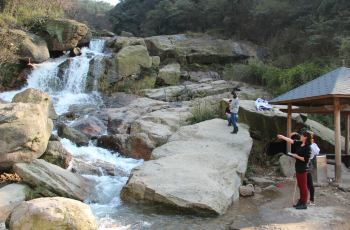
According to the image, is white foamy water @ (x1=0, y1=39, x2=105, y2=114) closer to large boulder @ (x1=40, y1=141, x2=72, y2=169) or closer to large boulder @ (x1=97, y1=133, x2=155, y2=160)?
large boulder @ (x1=97, y1=133, x2=155, y2=160)

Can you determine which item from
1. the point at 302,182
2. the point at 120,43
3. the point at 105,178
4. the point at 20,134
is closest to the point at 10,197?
the point at 20,134

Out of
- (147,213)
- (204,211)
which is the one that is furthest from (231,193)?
(147,213)

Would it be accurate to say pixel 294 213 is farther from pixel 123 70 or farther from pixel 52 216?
pixel 123 70

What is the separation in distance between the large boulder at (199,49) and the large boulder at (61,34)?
524 centimetres

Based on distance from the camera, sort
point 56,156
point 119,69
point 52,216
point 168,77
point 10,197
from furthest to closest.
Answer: point 168,77, point 119,69, point 56,156, point 10,197, point 52,216

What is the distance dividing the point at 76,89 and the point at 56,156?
34.1 ft

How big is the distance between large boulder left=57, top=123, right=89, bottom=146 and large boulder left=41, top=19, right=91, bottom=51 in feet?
35.0

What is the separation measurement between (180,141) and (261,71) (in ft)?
38.6

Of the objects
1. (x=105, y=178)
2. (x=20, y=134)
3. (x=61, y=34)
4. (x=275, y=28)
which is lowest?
(x=105, y=178)

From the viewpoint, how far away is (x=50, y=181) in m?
9.54

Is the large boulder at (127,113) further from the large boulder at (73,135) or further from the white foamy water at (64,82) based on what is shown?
the white foamy water at (64,82)

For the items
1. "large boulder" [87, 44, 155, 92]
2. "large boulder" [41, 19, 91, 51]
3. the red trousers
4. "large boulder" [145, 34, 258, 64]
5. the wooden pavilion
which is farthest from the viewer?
"large boulder" [145, 34, 258, 64]

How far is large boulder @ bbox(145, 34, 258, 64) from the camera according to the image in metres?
27.3

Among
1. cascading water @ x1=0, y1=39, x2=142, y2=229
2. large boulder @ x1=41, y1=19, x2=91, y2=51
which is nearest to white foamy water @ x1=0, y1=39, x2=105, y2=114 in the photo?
cascading water @ x1=0, y1=39, x2=142, y2=229
